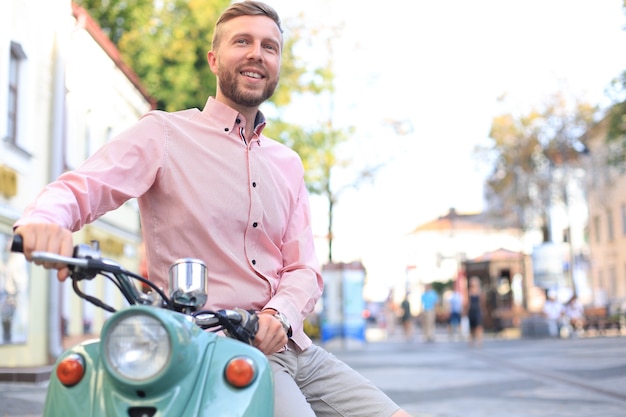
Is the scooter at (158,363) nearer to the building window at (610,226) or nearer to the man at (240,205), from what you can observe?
the man at (240,205)

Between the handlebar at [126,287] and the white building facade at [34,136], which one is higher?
the white building facade at [34,136]

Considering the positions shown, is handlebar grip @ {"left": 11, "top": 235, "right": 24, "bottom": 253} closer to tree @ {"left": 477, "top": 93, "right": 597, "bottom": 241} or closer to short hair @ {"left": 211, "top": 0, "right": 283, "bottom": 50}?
short hair @ {"left": 211, "top": 0, "right": 283, "bottom": 50}

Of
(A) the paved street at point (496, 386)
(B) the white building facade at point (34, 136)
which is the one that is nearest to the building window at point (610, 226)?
(A) the paved street at point (496, 386)

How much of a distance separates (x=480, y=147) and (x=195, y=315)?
40.8 m

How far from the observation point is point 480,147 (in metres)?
42.0

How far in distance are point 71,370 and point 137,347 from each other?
258 millimetres

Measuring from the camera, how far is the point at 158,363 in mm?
1810

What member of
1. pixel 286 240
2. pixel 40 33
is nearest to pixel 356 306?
pixel 40 33

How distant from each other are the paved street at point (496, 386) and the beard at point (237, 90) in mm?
5955

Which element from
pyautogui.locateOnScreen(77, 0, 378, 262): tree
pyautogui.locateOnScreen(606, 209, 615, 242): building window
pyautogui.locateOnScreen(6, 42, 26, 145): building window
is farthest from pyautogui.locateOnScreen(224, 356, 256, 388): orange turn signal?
pyautogui.locateOnScreen(606, 209, 615, 242): building window

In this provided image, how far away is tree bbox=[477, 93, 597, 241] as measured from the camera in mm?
38719

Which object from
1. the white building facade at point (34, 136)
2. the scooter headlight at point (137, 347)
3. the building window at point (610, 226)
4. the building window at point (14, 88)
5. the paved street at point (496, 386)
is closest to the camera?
the scooter headlight at point (137, 347)

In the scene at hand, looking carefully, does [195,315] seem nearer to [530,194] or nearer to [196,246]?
[196,246]

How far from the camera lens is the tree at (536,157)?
3872cm
